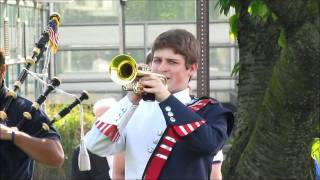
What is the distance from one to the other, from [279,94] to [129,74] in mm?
975

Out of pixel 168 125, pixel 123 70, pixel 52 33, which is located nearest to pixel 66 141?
pixel 52 33

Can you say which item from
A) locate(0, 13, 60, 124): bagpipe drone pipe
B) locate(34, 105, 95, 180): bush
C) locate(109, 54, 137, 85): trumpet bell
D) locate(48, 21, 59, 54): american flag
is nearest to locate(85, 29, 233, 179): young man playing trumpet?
locate(109, 54, 137, 85): trumpet bell

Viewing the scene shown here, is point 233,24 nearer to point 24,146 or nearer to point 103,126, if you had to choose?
point 103,126

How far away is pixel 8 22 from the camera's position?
1148 centimetres

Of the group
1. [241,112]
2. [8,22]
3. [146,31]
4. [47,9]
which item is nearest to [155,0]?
[146,31]

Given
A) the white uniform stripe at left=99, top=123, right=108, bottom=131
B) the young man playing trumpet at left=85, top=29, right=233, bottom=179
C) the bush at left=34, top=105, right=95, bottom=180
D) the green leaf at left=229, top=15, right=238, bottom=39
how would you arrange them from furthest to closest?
the bush at left=34, top=105, right=95, bottom=180 → the green leaf at left=229, top=15, right=238, bottom=39 → the white uniform stripe at left=99, top=123, right=108, bottom=131 → the young man playing trumpet at left=85, top=29, right=233, bottom=179

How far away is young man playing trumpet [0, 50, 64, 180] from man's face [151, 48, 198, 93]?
0.60 metres

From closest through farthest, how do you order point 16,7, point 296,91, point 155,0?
point 296,91
point 16,7
point 155,0

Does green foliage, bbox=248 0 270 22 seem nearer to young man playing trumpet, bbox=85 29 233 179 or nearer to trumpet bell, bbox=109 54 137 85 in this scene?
young man playing trumpet, bbox=85 29 233 179

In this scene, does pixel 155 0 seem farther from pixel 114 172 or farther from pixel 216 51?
pixel 114 172

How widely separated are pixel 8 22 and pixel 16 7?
1150 mm

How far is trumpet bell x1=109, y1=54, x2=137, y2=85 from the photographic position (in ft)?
13.0

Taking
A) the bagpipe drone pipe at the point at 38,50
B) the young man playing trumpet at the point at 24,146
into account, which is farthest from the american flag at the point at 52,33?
the young man playing trumpet at the point at 24,146

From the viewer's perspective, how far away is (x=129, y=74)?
399cm
